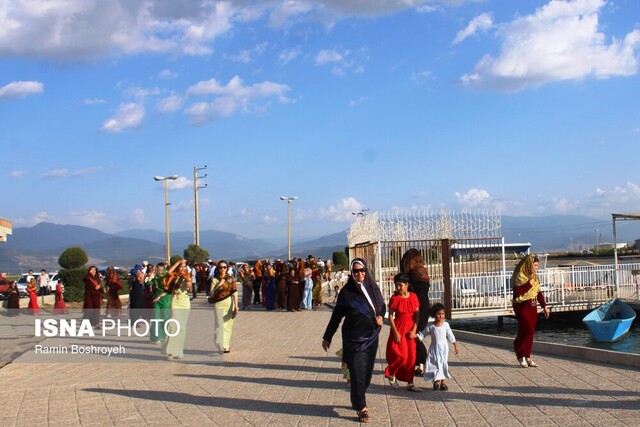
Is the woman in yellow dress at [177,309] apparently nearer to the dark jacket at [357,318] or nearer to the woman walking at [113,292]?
the dark jacket at [357,318]

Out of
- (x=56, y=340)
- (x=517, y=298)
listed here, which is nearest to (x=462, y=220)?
(x=517, y=298)

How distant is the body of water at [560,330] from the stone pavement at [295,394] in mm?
6972

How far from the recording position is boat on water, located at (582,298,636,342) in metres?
17.1

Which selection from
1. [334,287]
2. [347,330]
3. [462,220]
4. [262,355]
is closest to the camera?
[347,330]

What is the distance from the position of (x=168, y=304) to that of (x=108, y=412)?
4.52m

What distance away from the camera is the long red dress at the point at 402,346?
845cm

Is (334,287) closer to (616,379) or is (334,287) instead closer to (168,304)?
(168,304)

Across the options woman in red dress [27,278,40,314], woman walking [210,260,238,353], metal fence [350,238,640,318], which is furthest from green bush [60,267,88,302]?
woman walking [210,260,238,353]

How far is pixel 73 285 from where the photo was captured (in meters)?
26.4

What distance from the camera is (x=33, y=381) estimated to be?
10055 mm

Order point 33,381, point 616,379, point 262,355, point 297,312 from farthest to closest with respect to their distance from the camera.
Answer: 1. point 297,312
2. point 262,355
3. point 33,381
4. point 616,379

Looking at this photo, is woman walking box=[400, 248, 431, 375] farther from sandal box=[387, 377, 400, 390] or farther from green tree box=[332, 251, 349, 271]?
green tree box=[332, 251, 349, 271]

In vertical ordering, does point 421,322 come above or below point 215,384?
above

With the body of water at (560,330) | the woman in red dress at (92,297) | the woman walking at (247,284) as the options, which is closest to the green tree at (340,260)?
the woman walking at (247,284)
